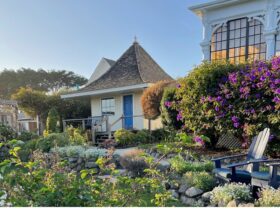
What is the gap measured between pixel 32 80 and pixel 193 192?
68.0ft

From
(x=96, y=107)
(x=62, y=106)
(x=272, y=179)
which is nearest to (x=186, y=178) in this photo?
(x=272, y=179)

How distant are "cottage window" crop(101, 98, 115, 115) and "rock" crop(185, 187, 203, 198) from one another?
9.38 metres

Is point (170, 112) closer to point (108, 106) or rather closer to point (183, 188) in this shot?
point (183, 188)

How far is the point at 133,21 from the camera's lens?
4.66 m

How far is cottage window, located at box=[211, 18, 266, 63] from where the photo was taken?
9242 millimetres

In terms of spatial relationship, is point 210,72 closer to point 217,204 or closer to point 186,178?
point 186,178

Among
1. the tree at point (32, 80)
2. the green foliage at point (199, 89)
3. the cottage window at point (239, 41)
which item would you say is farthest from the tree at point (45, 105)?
the green foliage at point (199, 89)

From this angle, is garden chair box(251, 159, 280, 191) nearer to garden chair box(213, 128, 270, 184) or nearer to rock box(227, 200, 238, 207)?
garden chair box(213, 128, 270, 184)

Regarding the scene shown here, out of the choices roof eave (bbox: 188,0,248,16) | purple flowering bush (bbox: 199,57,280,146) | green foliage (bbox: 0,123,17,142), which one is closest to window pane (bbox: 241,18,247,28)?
roof eave (bbox: 188,0,248,16)

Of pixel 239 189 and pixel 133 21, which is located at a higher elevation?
pixel 133 21

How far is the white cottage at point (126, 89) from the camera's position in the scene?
11531 millimetres

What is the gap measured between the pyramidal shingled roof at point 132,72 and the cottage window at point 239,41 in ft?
10.6

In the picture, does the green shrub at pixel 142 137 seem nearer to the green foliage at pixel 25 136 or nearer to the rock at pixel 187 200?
the green foliage at pixel 25 136

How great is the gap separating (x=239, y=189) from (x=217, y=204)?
34 cm
